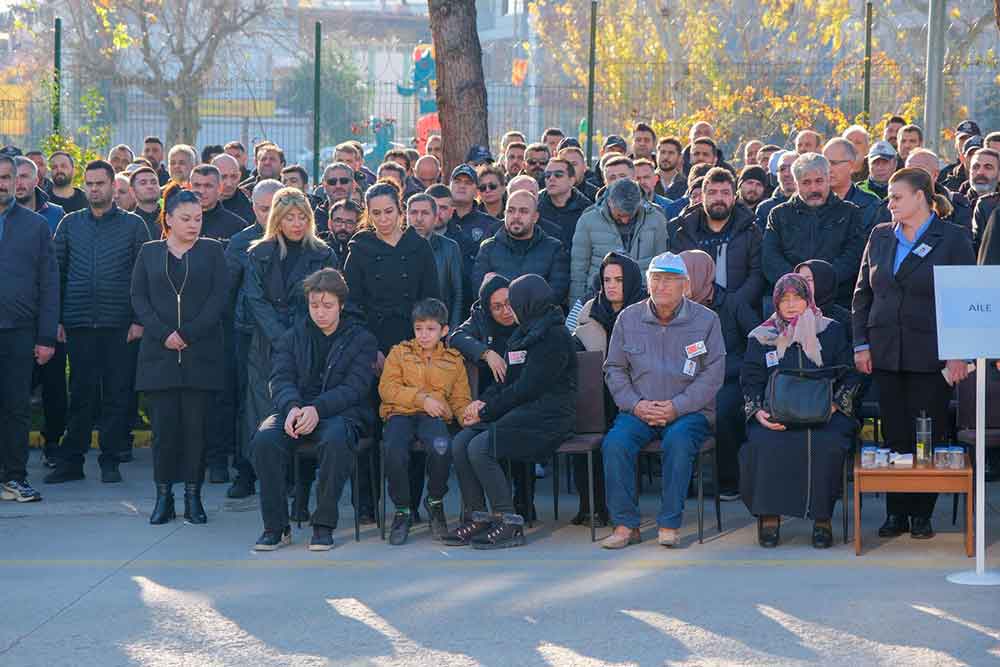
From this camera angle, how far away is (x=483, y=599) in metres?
7.51

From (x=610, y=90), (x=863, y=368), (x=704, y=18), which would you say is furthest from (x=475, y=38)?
(x=704, y=18)

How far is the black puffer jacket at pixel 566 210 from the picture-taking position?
1154 cm

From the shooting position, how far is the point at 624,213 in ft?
34.2

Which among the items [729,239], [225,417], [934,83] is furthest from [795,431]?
[934,83]

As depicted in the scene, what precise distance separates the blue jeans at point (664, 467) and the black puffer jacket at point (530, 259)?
1.75 metres

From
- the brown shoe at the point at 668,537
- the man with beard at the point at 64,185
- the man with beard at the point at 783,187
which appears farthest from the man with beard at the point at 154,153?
the brown shoe at the point at 668,537

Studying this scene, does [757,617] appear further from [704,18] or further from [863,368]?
[704,18]

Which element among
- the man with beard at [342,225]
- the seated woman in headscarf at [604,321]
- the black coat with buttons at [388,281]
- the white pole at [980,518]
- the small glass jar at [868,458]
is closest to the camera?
the white pole at [980,518]

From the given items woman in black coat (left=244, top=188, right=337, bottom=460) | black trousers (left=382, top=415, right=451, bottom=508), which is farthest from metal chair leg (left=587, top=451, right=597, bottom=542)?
woman in black coat (left=244, top=188, right=337, bottom=460)

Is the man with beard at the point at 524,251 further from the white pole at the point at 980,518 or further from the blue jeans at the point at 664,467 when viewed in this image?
the white pole at the point at 980,518

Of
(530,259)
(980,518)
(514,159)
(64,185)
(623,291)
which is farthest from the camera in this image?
(514,159)

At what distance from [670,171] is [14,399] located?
A: 5989 millimetres

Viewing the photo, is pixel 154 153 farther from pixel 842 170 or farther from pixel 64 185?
pixel 842 170

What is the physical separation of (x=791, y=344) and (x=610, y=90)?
10336 millimetres
